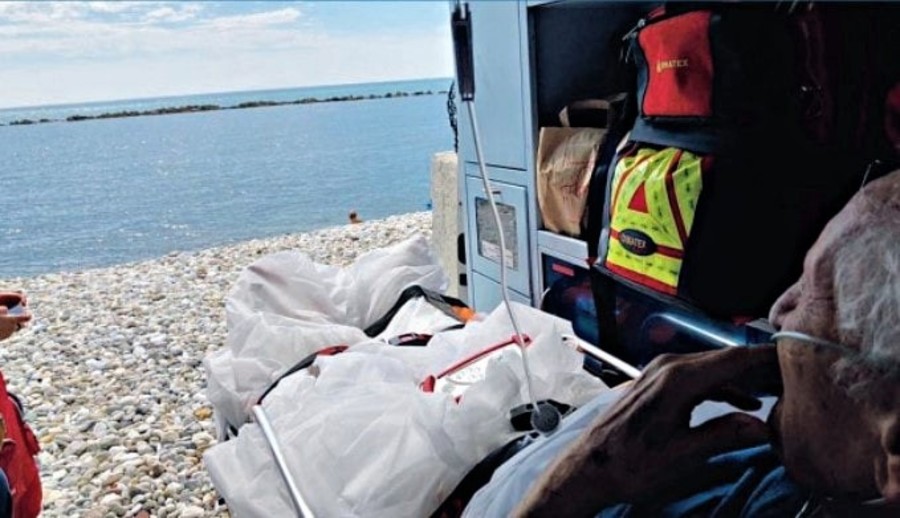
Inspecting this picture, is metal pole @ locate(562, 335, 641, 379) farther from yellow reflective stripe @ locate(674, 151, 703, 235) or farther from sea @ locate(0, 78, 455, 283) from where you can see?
sea @ locate(0, 78, 455, 283)

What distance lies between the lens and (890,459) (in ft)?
1.99

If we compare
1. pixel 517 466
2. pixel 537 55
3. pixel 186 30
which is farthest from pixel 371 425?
pixel 537 55

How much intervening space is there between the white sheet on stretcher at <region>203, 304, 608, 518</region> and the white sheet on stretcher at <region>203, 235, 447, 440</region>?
29 centimetres

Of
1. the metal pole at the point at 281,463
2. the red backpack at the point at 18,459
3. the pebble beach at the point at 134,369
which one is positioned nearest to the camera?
the metal pole at the point at 281,463

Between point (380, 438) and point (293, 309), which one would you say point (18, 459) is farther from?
point (380, 438)

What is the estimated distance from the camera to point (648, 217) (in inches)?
49.6

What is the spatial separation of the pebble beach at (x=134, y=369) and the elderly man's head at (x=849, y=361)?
1572mm

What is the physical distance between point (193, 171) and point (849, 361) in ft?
4.87

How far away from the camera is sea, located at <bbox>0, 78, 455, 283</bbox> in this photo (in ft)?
4.56

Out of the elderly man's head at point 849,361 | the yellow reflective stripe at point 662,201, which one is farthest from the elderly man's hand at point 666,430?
the yellow reflective stripe at point 662,201

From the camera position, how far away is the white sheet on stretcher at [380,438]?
1015 mm

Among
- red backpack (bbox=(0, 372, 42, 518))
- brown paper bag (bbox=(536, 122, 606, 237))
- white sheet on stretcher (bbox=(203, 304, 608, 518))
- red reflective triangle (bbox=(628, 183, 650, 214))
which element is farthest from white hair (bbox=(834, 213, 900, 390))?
red backpack (bbox=(0, 372, 42, 518))

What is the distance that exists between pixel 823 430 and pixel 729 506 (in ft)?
0.38

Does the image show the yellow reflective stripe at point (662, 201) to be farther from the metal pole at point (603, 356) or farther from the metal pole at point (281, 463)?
the metal pole at point (281, 463)
